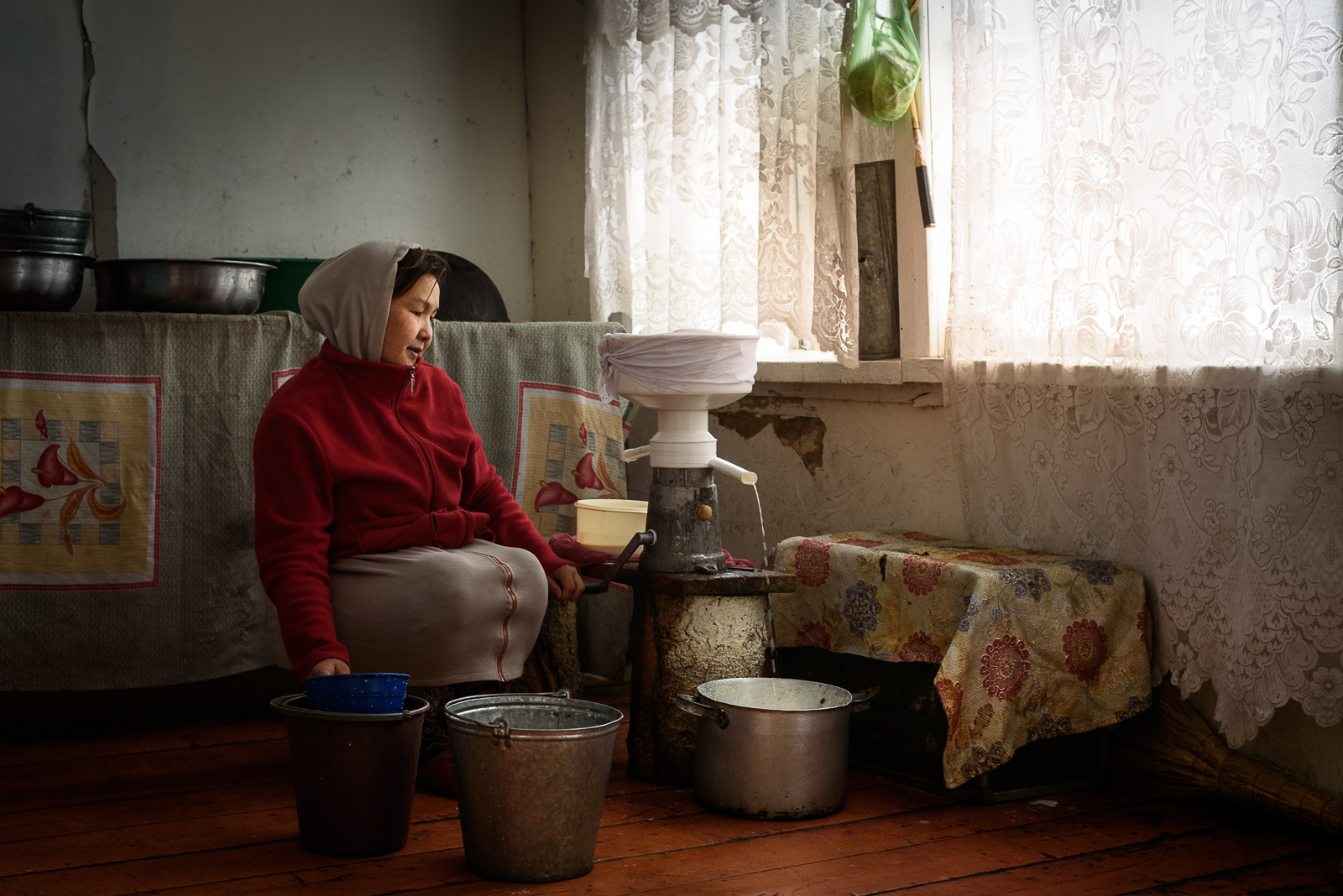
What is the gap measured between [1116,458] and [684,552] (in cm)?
84

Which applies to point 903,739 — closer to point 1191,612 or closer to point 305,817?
point 1191,612

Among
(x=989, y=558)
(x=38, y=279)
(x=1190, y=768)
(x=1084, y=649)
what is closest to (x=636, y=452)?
(x=989, y=558)

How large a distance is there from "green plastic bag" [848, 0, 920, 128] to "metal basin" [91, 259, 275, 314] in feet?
4.91

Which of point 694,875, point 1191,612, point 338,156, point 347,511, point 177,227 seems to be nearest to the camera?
point 694,875

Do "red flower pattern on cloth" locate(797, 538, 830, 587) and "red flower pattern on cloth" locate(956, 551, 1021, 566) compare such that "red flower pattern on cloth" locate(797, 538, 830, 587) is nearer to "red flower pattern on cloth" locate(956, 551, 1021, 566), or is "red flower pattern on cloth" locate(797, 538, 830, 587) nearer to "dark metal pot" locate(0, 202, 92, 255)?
"red flower pattern on cloth" locate(956, 551, 1021, 566)

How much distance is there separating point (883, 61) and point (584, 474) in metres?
1.28

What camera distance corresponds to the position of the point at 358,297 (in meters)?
2.28

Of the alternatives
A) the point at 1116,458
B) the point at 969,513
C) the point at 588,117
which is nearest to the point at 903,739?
the point at 969,513

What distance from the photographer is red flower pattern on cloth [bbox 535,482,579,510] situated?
3178 millimetres

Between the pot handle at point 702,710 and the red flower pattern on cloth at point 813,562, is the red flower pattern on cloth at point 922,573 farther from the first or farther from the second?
the pot handle at point 702,710

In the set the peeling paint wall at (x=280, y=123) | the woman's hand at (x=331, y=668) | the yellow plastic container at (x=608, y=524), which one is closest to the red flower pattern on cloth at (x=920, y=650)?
the yellow plastic container at (x=608, y=524)

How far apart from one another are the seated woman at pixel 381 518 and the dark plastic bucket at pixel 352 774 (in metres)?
0.19

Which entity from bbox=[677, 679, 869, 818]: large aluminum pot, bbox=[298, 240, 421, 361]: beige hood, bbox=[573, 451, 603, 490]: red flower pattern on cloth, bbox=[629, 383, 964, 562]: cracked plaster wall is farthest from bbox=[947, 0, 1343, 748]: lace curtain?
bbox=[298, 240, 421, 361]: beige hood

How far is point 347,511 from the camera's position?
231 cm
